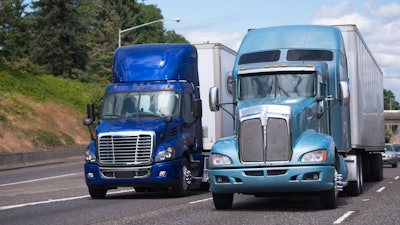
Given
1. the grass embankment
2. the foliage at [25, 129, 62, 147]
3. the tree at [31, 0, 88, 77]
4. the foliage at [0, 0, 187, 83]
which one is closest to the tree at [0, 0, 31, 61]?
the foliage at [0, 0, 187, 83]

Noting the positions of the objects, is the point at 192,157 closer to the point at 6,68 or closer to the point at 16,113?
the point at 16,113

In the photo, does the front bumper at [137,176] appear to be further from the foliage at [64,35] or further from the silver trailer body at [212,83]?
the foliage at [64,35]

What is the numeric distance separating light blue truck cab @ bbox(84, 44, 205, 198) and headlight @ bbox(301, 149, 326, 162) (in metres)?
5.09

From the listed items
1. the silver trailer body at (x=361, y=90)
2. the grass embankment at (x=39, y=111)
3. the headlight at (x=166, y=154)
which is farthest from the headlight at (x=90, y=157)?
the grass embankment at (x=39, y=111)

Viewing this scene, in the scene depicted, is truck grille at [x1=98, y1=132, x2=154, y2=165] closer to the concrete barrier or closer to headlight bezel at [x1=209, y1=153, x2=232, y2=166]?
headlight bezel at [x1=209, y1=153, x2=232, y2=166]

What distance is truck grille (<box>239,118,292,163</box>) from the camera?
15.5m

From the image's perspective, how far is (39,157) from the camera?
41562 millimetres

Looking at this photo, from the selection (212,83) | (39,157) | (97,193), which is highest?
(212,83)

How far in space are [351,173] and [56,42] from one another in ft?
186

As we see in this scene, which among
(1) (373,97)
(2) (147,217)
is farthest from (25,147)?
(2) (147,217)

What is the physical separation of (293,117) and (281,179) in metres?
1.26

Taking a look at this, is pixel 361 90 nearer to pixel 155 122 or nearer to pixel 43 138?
pixel 155 122

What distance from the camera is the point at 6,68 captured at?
56500 mm

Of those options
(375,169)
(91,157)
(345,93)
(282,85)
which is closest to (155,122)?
(91,157)
